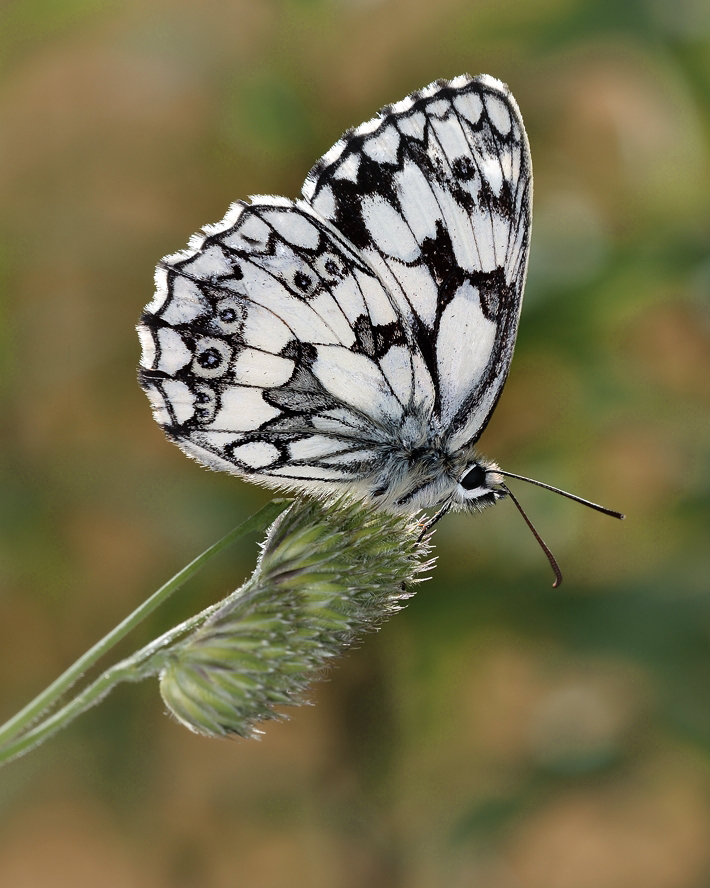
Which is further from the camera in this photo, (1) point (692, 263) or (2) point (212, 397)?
(1) point (692, 263)

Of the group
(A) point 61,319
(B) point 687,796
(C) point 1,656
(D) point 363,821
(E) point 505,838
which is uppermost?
(A) point 61,319

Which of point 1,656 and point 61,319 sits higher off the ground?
point 61,319

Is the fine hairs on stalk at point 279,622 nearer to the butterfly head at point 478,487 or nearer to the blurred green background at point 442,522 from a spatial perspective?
the butterfly head at point 478,487

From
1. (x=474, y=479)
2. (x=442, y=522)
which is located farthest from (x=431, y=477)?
(x=442, y=522)

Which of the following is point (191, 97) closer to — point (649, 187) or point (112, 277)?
point (112, 277)

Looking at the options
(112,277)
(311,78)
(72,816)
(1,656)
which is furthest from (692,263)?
(72,816)

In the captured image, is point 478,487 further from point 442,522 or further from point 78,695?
point 442,522
